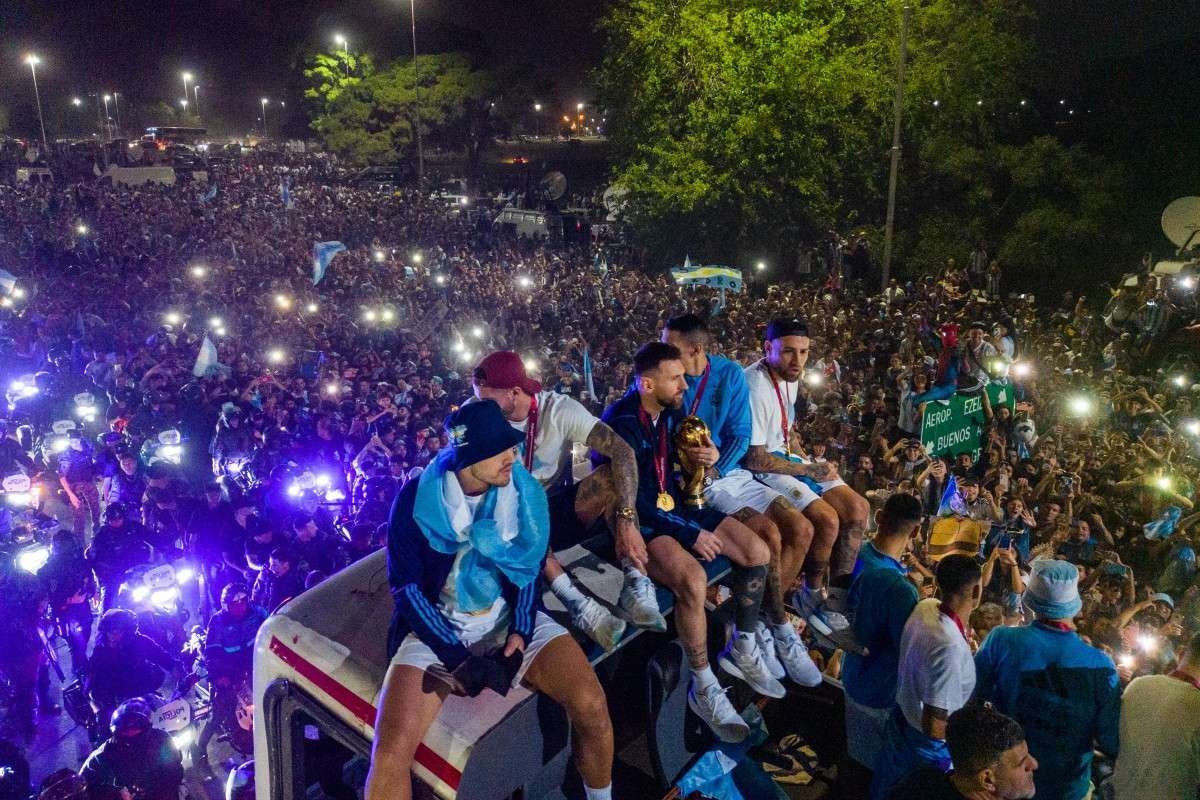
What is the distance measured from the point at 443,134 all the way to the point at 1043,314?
1314 inches

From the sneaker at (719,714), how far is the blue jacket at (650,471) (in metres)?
0.65

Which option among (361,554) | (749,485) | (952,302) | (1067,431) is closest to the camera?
(749,485)

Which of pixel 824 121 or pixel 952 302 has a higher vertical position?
pixel 824 121

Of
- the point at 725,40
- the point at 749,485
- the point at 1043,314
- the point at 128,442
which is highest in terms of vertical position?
the point at 725,40

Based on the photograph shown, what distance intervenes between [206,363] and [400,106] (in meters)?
34.0

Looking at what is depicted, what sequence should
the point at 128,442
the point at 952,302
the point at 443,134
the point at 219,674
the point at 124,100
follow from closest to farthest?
the point at 219,674 → the point at 128,442 → the point at 952,302 → the point at 443,134 → the point at 124,100

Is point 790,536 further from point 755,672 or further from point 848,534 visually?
point 755,672

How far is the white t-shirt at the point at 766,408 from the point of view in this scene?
176 inches

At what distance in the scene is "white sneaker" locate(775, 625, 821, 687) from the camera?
13.1 ft

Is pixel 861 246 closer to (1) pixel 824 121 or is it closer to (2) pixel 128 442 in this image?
(1) pixel 824 121

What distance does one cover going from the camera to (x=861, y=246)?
22.8 metres

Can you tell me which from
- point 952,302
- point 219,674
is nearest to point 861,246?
point 952,302

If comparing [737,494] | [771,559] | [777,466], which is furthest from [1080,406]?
[771,559]

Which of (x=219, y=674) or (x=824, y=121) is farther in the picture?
(x=824, y=121)
